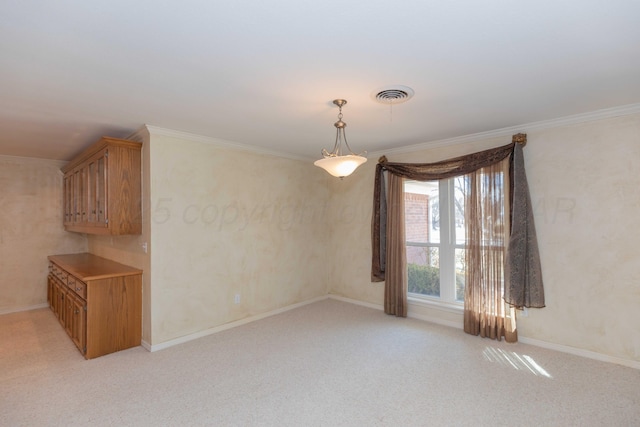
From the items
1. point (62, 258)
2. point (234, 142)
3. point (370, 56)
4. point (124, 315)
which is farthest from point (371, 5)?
point (62, 258)

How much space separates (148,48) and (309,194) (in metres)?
3.56

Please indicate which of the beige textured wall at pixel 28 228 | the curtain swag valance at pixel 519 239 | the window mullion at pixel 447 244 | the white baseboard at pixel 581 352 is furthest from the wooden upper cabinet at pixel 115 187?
Answer: the white baseboard at pixel 581 352

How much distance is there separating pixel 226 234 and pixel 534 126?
3.75m

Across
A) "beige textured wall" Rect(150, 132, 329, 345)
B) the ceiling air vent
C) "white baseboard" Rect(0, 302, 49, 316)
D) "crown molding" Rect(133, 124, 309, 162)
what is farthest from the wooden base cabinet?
the ceiling air vent

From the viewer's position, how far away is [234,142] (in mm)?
4137

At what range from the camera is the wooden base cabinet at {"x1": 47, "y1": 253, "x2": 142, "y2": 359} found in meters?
3.23

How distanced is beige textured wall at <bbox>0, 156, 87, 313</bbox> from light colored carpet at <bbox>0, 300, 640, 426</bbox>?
1472mm

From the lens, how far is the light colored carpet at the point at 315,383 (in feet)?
7.46

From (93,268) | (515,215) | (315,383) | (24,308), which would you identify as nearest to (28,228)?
(24,308)

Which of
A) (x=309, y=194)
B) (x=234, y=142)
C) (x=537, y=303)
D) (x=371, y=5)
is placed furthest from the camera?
(x=309, y=194)

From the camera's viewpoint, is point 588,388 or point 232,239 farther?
point 232,239

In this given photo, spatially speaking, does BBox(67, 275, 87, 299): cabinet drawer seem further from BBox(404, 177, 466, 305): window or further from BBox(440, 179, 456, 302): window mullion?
BBox(440, 179, 456, 302): window mullion

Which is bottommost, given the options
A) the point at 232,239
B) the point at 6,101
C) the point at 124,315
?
the point at 124,315

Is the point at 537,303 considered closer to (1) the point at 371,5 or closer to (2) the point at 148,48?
(1) the point at 371,5
